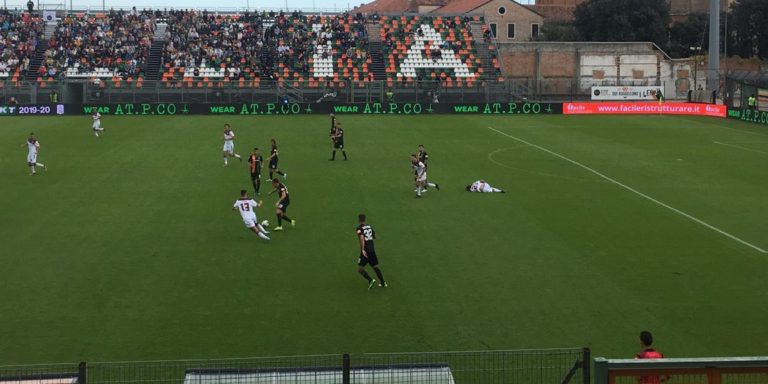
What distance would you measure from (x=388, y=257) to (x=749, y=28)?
101 m

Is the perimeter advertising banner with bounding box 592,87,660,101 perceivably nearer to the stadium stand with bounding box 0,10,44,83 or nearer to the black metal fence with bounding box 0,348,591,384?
the stadium stand with bounding box 0,10,44,83

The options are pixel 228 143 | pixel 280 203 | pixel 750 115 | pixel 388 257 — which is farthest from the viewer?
pixel 750 115

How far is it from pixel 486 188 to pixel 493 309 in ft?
46.5

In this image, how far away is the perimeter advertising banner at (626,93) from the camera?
8069 cm

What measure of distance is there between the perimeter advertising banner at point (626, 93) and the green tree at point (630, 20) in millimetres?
30400

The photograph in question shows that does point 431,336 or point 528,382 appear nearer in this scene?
point 528,382

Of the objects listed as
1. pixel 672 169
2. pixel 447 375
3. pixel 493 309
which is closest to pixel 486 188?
pixel 672 169

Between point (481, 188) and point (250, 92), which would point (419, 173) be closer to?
point (481, 188)

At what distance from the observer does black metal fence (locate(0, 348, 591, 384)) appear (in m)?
11.3

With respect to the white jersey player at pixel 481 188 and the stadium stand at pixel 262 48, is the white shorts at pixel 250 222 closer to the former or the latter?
the white jersey player at pixel 481 188

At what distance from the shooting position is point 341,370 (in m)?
11.3

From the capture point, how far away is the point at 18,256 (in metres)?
21.8

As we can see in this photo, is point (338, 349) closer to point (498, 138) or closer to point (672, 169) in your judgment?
point (672, 169)

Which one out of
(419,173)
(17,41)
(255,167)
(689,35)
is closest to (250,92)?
(17,41)
